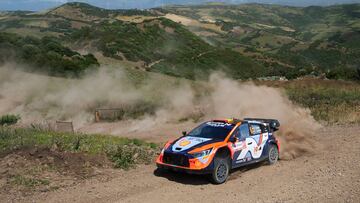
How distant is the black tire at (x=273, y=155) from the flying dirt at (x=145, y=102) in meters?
2.11

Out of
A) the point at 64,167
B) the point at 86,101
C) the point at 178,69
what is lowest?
the point at 178,69

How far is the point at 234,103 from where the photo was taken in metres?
28.6

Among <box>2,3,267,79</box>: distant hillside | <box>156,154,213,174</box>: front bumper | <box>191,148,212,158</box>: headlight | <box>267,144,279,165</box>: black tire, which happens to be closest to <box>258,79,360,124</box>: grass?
<box>267,144,279,165</box>: black tire

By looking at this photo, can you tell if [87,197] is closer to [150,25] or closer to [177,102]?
[177,102]

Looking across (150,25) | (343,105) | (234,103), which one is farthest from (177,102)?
(150,25)

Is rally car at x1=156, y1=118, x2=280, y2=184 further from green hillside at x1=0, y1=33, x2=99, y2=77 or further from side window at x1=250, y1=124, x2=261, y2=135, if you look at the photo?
green hillside at x1=0, y1=33, x2=99, y2=77

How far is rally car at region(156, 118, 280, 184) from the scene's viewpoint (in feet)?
42.8

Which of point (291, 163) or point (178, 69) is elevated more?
point (291, 163)

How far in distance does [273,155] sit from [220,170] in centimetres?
312

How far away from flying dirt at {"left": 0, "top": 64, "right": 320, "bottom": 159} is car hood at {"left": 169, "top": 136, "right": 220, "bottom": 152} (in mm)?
5050

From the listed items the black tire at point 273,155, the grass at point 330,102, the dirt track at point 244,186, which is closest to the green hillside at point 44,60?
the grass at point 330,102

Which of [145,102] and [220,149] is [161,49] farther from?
[220,149]

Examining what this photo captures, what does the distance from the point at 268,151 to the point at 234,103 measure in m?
13.3

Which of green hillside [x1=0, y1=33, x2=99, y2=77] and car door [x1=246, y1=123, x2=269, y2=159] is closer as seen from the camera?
car door [x1=246, y1=123, x2=269, y2=159]
